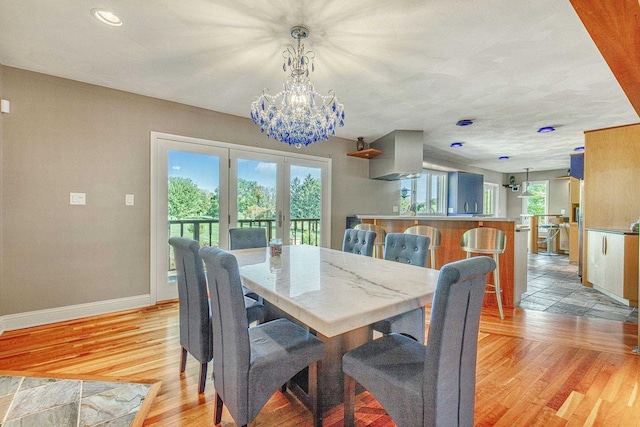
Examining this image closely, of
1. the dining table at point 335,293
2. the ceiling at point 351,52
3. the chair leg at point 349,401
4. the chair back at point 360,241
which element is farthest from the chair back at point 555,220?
the chair leg at point 349,401

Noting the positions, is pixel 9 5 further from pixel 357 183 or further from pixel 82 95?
pixel 357 183

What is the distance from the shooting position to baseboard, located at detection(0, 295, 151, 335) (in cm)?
268

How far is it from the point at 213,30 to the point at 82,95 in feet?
6.26

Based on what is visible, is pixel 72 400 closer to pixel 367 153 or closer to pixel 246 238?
pixel 246 238

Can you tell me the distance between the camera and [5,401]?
1.73 m

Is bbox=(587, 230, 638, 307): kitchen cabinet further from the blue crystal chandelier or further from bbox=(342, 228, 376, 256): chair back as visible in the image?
the blue crystal chandelier

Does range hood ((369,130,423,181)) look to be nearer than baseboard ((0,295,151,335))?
No

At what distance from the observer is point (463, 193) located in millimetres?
7055

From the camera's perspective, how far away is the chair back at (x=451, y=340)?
0.99 metres

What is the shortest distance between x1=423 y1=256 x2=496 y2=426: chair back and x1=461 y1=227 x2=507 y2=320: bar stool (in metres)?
2.32

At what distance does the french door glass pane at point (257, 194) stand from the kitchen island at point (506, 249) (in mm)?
1969

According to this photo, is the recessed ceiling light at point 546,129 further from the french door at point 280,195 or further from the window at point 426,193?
the french door at point 280,195

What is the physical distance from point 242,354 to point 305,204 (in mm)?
3575

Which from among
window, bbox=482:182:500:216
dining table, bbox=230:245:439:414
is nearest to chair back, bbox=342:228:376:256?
dining table, bbox=230:245:439:414
